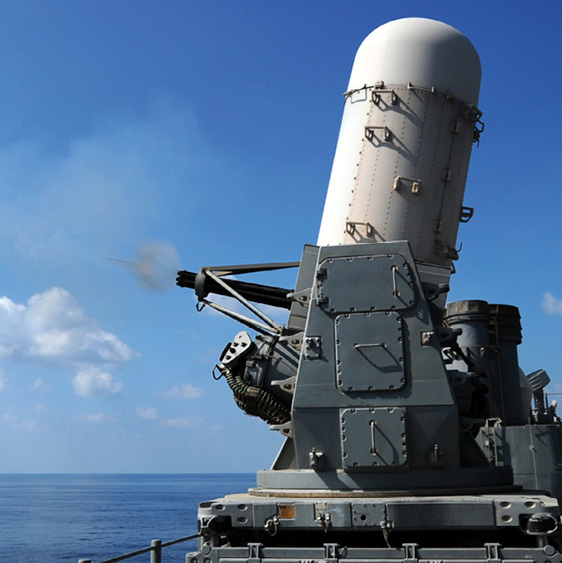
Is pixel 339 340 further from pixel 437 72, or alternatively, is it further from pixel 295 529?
pixel 437 72

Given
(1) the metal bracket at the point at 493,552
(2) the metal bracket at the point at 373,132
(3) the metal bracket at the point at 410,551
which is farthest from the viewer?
(2) the metal bracket at the point at 373,132

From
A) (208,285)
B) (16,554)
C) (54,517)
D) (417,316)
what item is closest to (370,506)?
(417,316)

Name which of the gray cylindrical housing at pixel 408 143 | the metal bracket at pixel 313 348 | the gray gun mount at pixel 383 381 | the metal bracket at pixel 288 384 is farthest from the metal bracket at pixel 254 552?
the gray cylindrical housing at pixel 408 143

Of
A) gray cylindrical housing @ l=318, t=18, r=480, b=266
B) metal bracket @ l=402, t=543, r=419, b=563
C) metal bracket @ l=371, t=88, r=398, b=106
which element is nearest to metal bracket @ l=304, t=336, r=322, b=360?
metal bracket @ l=402, t=543, r=419, b=563

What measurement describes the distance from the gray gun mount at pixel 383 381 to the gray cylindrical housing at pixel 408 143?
0.02 meters

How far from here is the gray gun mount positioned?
6.56m

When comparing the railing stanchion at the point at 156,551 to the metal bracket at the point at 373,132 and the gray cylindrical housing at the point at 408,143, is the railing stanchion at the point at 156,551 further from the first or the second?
the metal bracket at the point at 373,132

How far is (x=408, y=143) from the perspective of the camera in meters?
9.02

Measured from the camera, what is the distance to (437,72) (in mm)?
9352

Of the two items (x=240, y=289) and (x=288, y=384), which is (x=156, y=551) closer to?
(x=288, y=384)

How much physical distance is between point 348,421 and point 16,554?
132 ft

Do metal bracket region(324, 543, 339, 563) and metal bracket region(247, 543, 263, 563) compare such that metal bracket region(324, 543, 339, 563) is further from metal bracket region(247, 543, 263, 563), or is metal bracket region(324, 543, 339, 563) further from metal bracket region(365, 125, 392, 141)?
metal bracket region(365, 125, 392, 141)

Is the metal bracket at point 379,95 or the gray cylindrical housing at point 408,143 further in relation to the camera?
the metal bracket at point 379,95

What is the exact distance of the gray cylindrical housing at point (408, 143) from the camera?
29.3 ft
